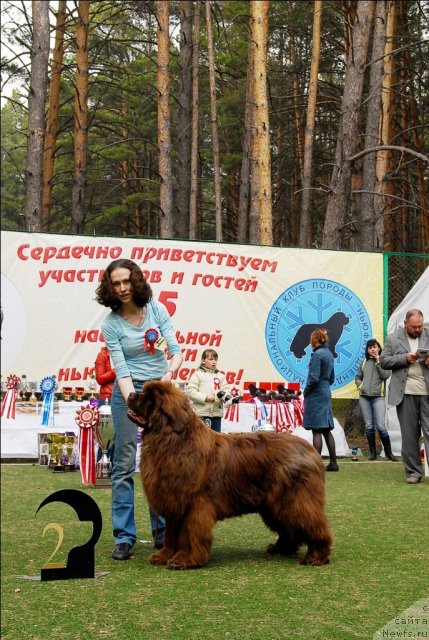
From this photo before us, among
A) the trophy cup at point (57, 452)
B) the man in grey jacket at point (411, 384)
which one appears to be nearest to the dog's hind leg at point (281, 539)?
the man in grey jacket at point (411, 384)

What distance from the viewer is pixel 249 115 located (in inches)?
1065

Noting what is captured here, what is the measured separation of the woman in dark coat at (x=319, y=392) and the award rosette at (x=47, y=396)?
11.1 feet

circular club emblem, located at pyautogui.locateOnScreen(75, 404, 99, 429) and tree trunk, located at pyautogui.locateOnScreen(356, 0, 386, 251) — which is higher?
tree trunk, located at pyautogui.locateOnScreen(356, 0, 386, 251)

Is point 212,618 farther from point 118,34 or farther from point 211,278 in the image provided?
point 118,34

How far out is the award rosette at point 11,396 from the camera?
40.8 ft

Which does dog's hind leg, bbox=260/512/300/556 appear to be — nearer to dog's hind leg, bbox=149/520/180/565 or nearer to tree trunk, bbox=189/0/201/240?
dog's hind leg, bbox=149/520/180/565

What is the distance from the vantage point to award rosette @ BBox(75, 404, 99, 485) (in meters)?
10.5

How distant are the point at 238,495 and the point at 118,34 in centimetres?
3528

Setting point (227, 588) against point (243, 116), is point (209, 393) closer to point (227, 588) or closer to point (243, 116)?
point (227, 588)

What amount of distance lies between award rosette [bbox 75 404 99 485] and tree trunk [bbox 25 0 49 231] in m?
7.09

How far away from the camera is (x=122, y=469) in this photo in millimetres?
6359

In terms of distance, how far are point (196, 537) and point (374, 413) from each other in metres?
8.19

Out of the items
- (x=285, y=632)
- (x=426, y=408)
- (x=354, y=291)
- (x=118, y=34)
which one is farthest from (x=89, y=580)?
(x=118, y=34)

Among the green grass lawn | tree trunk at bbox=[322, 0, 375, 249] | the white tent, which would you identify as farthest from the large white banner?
the green grass lawn
